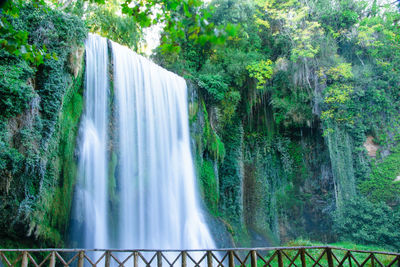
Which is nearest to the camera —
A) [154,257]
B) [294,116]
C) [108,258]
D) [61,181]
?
[108,258]

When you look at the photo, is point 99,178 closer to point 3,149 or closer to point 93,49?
point 3,149

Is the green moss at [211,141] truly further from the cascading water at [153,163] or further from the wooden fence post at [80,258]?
the wooden fence post at [80,258]

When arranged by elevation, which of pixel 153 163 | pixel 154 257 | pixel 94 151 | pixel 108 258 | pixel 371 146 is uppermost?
pixel 371 146

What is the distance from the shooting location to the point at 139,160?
1188 centimetres

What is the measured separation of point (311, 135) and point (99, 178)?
42.0 feet

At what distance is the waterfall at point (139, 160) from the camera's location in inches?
405

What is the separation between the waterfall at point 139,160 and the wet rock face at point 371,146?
10.2 m

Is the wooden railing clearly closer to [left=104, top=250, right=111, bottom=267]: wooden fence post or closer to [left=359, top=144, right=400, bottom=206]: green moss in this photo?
[left=104, top=250, right=111, bottom=267]: wooden fence post

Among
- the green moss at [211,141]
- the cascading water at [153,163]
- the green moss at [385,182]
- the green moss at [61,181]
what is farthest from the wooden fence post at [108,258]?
the green moss at [385,182]

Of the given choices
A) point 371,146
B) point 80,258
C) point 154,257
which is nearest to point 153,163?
point 154,257

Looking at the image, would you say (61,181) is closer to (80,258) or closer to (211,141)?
(80,258)

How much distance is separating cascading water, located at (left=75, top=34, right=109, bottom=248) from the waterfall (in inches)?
1.2

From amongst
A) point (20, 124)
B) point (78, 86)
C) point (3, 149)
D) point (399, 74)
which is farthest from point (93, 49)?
point (399, 74)

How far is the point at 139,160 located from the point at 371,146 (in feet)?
42.5
